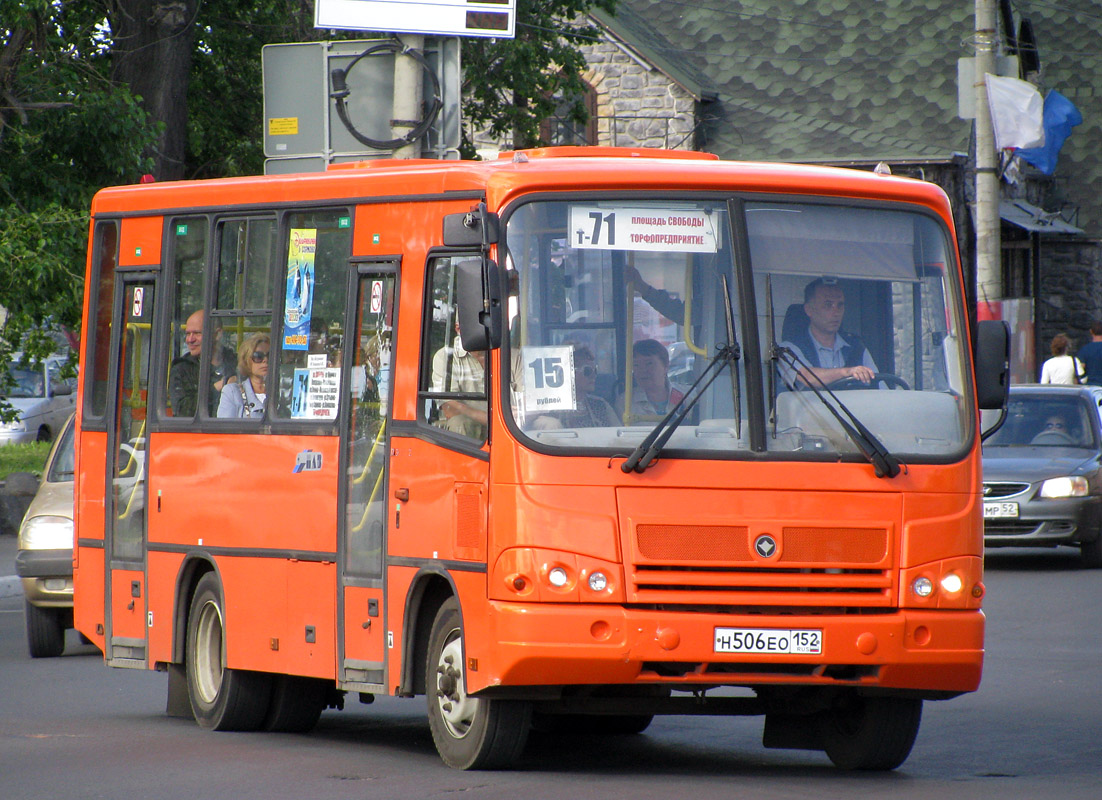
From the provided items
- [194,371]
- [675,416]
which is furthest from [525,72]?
[675,416]

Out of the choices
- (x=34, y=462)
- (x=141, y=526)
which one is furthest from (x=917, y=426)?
(x=34, y=462)

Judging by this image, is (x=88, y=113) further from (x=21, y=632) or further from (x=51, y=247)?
(x=21, y=632)

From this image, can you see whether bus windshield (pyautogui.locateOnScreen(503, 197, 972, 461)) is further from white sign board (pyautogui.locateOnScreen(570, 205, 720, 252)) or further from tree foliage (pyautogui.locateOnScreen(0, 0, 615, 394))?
tree foliage (pyautogui.locateOnScreen(0, 0, 615, 394))

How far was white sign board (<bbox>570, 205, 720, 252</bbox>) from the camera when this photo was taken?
27.9 feet

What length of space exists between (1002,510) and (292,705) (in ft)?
32.8

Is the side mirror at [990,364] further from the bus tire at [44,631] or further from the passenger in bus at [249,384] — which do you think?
the bus tire at [44,631]

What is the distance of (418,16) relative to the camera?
1518cm

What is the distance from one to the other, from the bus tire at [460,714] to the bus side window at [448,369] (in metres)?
0.75

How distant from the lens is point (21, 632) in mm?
16031

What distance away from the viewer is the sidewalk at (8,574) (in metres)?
18.5

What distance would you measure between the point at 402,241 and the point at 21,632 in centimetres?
792

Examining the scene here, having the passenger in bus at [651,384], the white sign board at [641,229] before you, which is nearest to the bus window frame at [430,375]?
the white sign board at [641,229]

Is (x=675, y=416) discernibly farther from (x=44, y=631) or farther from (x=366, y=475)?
(x=44, y=631)

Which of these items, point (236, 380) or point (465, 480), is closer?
point (465, 480)
